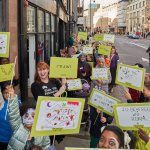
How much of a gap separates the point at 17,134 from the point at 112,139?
4.42 ft

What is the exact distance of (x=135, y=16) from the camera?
13862 cm

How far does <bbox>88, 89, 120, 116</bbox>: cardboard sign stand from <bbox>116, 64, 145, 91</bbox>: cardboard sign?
553 mm

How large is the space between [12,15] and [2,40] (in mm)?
2517

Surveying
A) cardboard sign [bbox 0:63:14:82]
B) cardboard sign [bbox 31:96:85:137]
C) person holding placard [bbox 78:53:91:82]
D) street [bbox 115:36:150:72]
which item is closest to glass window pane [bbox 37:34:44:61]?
person holding placard [bbox 78:53:91:82]

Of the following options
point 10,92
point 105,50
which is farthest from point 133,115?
point 105,50

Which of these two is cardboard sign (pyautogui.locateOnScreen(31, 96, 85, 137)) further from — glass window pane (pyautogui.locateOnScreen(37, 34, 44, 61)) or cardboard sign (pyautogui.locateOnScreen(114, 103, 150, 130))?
glass window pane (pyautogui.locateOnScreen(37, 34, 44, 61))

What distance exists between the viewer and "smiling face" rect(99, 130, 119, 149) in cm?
346

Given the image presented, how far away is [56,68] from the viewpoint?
247 inches

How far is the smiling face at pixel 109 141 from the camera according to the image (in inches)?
136

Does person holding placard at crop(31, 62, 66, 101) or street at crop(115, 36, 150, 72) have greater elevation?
person holding placard at crop(31, 62, 66, 101)

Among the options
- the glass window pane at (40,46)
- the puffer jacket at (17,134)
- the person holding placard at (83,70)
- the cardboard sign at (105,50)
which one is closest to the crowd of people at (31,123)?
the puffer jacket at (17,134)

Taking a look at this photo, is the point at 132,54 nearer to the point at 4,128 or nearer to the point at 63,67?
the point at 63,67

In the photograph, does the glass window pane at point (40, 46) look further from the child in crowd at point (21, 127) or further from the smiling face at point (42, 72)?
the child in crowd at point (21, 127)

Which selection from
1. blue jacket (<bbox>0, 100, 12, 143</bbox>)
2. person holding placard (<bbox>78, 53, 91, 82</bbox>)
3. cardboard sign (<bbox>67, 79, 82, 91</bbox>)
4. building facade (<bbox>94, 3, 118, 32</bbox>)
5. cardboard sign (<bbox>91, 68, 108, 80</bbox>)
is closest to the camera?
blue jacket (<bbox>0, 100, 12, 143</bbox>)
